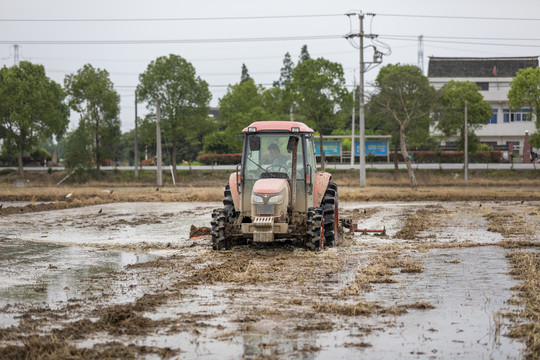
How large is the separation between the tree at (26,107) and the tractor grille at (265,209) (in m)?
49.5

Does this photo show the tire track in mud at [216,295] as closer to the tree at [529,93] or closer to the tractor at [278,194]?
the tractor at [278,194]

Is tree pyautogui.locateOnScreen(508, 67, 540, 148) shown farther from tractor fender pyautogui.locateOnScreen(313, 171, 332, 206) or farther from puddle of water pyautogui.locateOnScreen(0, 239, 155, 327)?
puddle of water pyautogui.locateOnScreen(0, 239, 155, 327)

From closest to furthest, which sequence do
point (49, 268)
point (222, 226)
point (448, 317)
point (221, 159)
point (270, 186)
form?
1. point (448, 317)
2. point (49, 268)
3. point (270, 186)
4. point (222, 226)
5. point (221, 159)

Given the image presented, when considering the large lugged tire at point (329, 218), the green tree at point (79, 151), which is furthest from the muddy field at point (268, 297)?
the green tree at point (79, 151)

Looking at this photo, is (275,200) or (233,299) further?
(275,200)

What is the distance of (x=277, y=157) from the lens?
16.0 meters

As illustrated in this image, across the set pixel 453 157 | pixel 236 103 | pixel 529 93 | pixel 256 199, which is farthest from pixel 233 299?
pixel 236 103

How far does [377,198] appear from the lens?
3638 cm

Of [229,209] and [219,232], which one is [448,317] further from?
[229,209]

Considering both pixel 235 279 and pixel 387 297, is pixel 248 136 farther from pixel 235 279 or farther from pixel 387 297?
pixel 387 297

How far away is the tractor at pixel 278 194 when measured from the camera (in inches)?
589

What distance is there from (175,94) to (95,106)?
7643 mm

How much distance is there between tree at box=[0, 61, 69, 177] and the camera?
6041 centimetres

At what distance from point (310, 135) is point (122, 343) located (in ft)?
31.3
